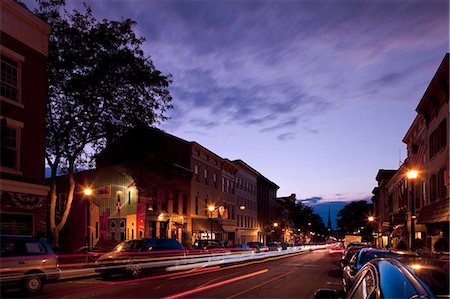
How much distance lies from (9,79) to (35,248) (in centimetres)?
1049

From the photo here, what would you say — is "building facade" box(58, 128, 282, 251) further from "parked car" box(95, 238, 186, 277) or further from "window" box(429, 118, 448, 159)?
"window" box(429, 118, 448, 159)

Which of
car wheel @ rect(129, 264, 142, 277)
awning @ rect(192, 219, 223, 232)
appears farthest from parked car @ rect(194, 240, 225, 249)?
car wheel @ rect(129, 264, 142, 277)

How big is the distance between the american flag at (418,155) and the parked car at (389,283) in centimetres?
3349

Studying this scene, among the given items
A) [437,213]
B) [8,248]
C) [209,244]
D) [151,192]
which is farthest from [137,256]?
[151,192]

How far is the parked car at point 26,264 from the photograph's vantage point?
50.2 ft

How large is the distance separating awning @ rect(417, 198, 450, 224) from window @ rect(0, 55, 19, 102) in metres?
22.2

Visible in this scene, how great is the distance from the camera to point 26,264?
16.0m

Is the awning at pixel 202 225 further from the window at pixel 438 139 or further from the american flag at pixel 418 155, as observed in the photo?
the window at pixel 438 139

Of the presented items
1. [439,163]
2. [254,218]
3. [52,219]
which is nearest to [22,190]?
[52,219]

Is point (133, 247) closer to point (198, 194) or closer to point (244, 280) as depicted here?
point (244, 280)

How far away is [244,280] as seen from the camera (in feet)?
66.9

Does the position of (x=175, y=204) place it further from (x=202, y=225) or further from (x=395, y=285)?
(x=395, y=285)

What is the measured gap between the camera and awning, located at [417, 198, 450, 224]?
2605 centimetres

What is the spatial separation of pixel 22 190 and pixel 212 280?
10.1 metres
